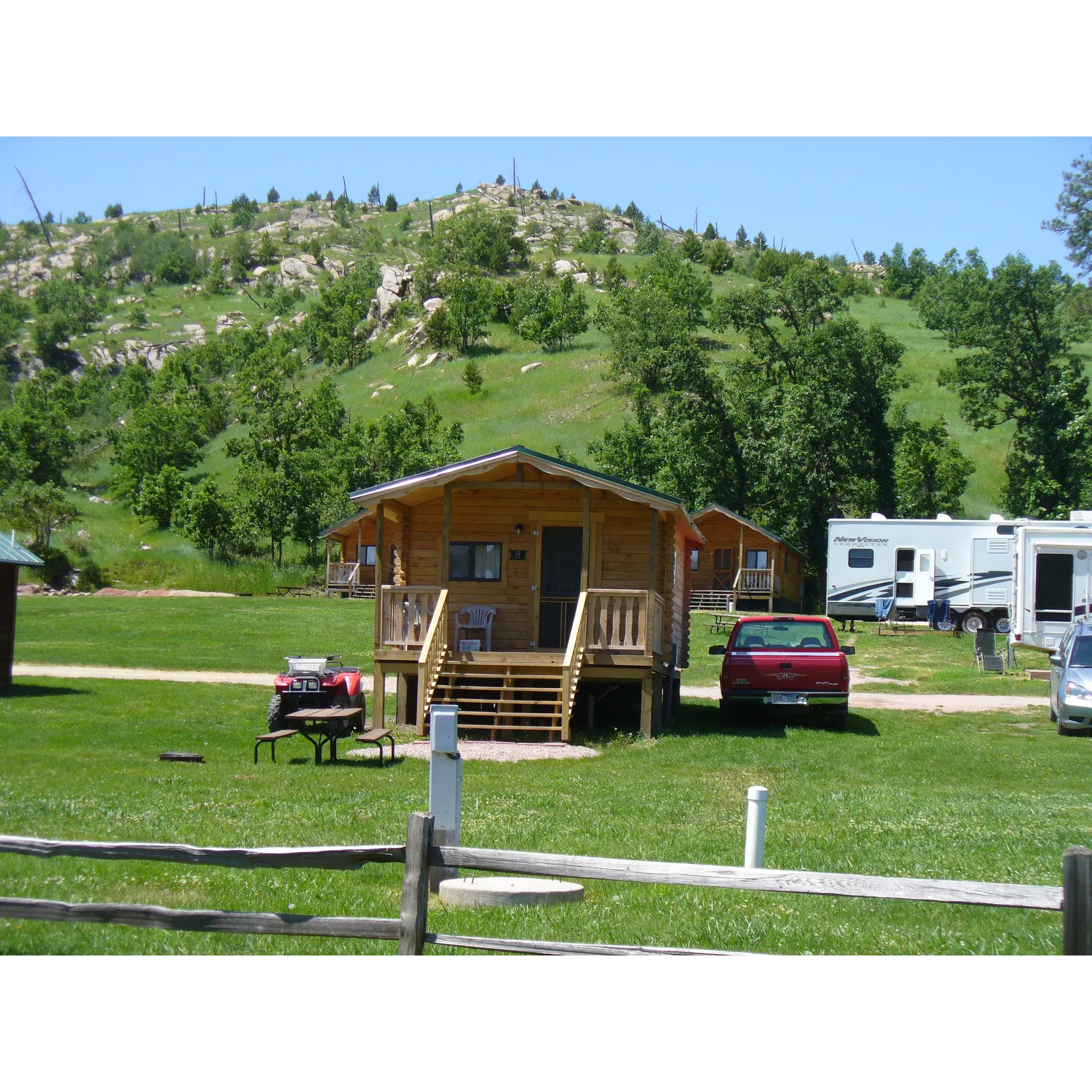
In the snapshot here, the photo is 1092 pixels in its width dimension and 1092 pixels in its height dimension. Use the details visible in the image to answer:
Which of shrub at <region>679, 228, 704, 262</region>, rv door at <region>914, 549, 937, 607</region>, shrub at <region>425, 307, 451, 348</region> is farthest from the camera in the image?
shrub at <region>679, 228, 704, 262</region>

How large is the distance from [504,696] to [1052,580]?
15.6 m

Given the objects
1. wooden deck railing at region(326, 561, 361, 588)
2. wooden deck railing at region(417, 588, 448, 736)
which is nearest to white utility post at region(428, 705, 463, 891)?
wooden deck railing at region(417, 588, 448, 736)

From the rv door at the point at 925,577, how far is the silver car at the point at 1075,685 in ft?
55.7

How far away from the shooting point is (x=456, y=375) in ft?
300

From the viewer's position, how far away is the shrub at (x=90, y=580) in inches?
1960

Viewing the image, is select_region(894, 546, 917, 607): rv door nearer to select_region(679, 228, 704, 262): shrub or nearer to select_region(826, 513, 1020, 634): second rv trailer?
select_region(826, 513, 1020, 634): second rv trailer

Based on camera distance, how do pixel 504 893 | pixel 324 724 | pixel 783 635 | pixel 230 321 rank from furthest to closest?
1. pixel 230 321
2. pixel 783 635
3. pixel 324 724
4. pixel 504 893

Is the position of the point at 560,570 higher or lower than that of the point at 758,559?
lower

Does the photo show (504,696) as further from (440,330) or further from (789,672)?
(440,330)

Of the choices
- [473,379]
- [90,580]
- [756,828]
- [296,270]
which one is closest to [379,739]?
[756,828]

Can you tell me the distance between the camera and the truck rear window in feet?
57.9

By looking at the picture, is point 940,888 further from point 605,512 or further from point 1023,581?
point 1023,581

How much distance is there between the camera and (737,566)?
1790 inches

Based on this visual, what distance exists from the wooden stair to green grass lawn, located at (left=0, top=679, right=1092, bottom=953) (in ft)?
4.31
